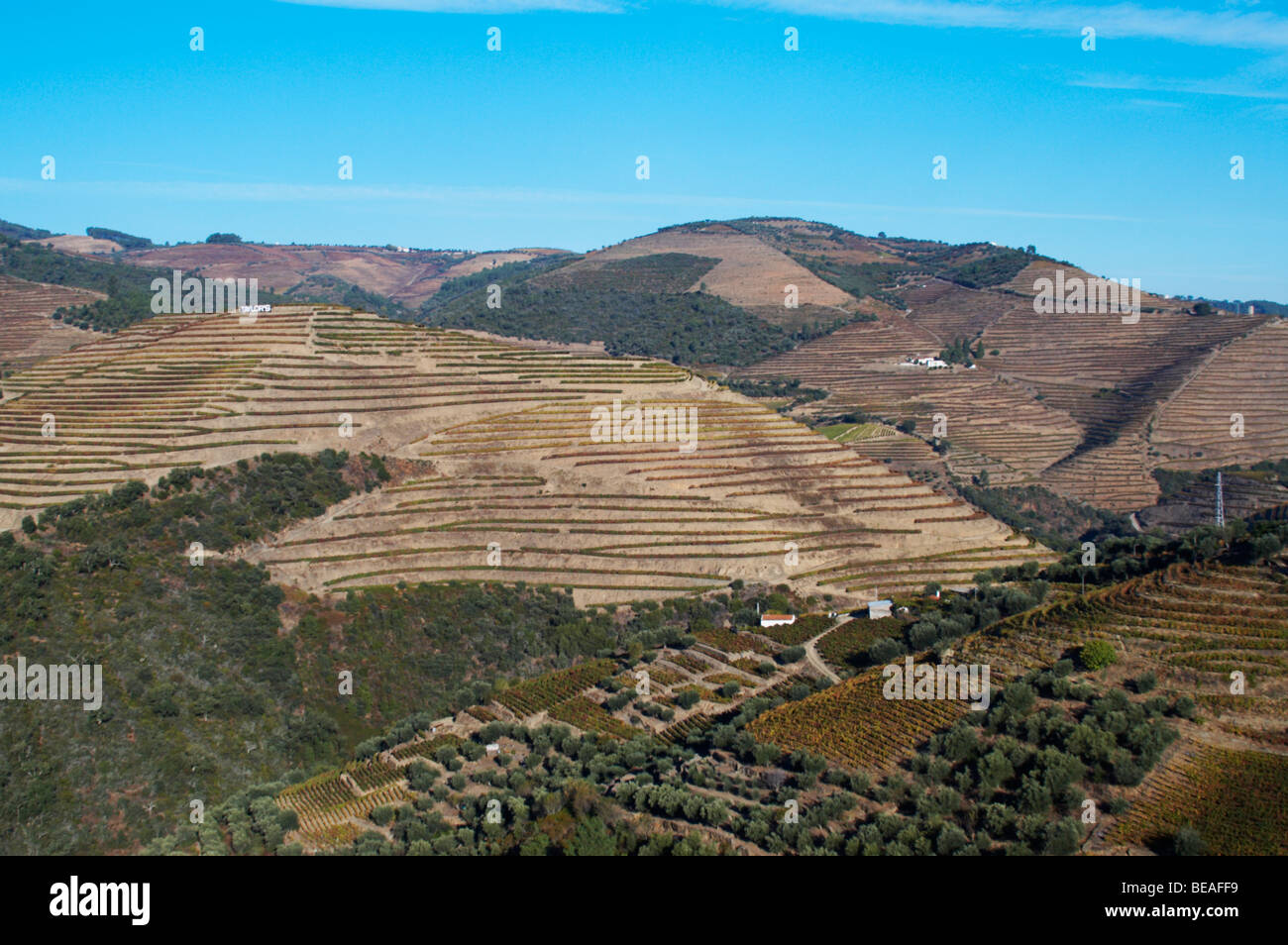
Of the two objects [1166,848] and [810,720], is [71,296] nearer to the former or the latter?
[810,720]

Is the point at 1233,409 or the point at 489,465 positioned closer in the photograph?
the point at 489,465

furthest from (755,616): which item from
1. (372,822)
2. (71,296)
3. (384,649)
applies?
(71,296)

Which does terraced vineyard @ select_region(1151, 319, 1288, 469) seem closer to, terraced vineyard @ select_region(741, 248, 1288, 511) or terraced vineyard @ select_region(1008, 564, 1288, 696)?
terraced vineyard @ select_region(741, 248, 1288, 511)

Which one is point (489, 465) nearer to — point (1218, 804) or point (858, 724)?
point (858, 724)

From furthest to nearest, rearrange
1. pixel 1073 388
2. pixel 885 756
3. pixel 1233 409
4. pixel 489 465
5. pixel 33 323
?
pixel 1073 388 < pixel 1233 409 < pixel 33 323 < pixel 489 465 < pixel 885 756

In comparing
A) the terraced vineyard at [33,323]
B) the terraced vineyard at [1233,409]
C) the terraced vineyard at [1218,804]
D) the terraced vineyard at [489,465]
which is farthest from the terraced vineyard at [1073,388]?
the terraced vineyard at [33,323]

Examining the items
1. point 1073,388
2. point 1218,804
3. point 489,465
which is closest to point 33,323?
point 489,465

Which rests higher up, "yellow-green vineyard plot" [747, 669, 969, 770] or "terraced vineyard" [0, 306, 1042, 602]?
"terraced vineyard" [0, 306, 1042, 602]

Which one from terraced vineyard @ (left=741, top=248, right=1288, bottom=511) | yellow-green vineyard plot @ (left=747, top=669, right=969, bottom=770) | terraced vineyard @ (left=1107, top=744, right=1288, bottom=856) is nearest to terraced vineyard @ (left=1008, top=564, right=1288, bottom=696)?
terraced vineyard @ (left=1107, top=744, right=1288, bottom=856)

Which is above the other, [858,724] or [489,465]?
[489,465]

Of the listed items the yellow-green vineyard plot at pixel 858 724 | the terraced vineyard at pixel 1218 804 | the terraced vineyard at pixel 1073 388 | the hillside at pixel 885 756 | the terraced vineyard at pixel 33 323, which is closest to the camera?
the terraced vineyard at pixel 1218 804

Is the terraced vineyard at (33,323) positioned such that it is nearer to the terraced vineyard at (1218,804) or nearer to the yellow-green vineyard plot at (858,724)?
the yellow-green vineyard plot at (858,724)

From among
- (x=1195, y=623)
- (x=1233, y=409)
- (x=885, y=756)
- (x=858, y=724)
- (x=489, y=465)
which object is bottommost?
(x=885, y=756)
